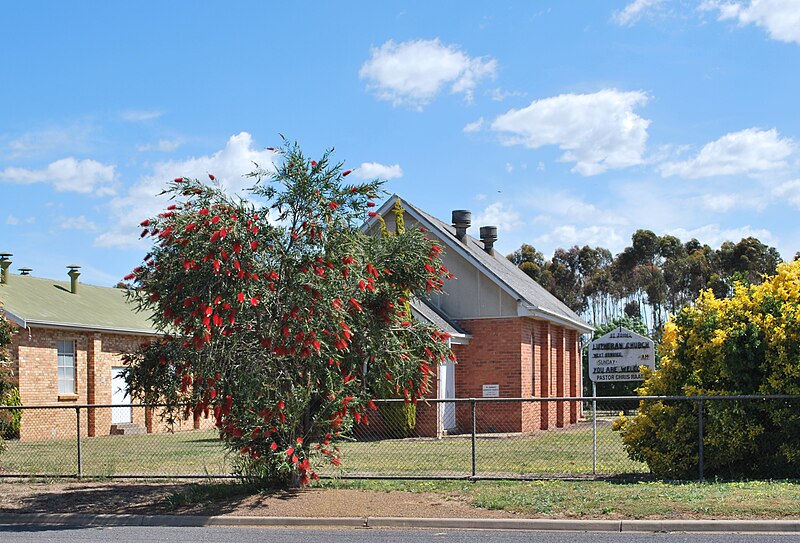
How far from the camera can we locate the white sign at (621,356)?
58.2ft

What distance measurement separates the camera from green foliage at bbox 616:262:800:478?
13.5 m

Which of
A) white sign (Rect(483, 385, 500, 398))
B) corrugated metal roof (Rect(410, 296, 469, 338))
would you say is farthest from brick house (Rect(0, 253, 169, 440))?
white sign (Rect(483, 385, 500, 398))

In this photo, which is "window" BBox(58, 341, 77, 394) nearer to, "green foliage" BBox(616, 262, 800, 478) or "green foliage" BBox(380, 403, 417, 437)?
"green foliage" BBox(380, 403, 417, 437)

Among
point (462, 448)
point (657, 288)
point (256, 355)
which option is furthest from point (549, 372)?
point (657, 288)

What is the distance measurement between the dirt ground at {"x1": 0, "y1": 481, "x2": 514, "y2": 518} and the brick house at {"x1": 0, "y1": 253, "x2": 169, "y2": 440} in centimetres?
1068

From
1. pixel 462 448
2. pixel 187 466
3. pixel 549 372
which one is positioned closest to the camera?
pixel 187 466

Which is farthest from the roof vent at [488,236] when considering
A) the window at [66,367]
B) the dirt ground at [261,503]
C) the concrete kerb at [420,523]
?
the concrete kerb at [420,523]

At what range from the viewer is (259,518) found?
1116cm

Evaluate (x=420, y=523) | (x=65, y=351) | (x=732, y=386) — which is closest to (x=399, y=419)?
(x=65, y=351)

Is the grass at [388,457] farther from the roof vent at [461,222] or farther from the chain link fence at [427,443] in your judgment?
the roof vent at [461,222]

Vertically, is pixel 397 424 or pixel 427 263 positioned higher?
pixel 427 263

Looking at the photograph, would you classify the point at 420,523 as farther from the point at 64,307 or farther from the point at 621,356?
the point at 64,307

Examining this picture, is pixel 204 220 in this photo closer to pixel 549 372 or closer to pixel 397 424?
pixel 397 424

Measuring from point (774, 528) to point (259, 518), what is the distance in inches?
234
